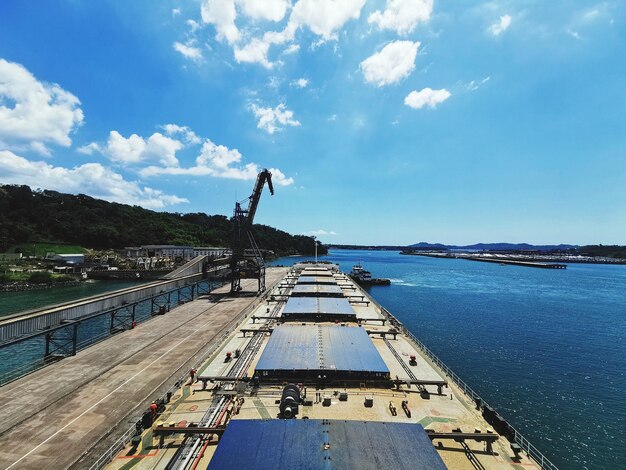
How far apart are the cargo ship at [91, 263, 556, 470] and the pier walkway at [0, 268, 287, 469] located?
14.5 feet

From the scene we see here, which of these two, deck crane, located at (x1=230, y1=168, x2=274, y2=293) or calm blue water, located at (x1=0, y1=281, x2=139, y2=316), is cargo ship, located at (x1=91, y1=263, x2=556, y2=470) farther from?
calm blue water, located at (x1=0, y1=281, x2=139, y2=316)

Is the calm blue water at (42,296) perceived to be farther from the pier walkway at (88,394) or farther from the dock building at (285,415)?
the dock building at (285,415)

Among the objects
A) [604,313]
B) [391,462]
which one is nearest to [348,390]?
[391,462]

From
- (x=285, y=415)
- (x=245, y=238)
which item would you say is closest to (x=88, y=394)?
(x=285, y=415)

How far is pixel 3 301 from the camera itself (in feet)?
273

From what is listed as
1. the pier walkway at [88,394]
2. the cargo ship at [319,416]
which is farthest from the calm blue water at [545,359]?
the pier walkway at [88,394]

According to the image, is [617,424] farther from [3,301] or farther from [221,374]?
[3,301]

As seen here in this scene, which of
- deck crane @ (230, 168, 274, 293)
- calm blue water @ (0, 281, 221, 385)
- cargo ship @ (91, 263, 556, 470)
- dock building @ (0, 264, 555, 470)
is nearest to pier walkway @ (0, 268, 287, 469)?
dock building @ (0, 264, 555, 470)

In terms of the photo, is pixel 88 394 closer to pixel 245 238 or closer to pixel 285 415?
pixel 285 415

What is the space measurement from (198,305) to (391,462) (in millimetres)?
63256

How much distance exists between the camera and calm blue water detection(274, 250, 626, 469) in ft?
97.2

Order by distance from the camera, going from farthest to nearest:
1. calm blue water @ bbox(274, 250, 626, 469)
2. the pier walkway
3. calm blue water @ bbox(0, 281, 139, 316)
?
calm blue water @ bbox(0, 281, 139, 316) → calm blue water @ bbox(274, 250, 626, 469) → the pier walkway

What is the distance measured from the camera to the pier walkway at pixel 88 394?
21500 millimetres

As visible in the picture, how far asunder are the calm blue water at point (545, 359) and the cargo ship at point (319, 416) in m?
7.20
